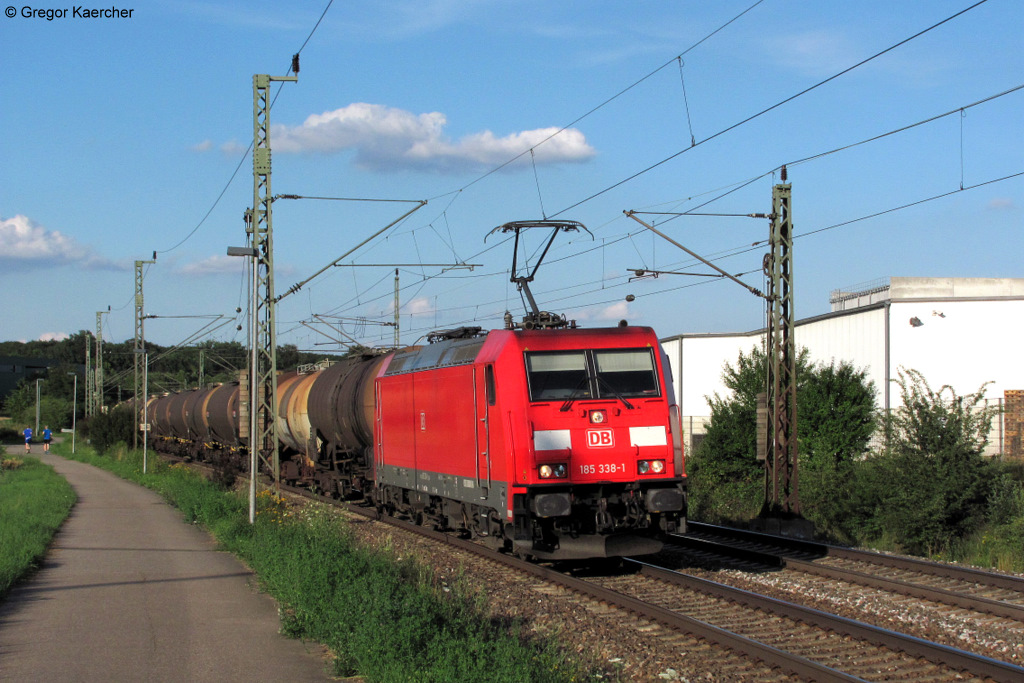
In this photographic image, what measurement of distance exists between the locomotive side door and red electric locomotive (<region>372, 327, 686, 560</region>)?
0.01 m

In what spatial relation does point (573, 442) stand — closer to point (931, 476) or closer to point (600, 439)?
point (600, 439)

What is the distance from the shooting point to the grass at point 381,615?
7129mm

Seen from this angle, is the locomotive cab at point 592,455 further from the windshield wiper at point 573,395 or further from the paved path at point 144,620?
the paved path at point 144,620

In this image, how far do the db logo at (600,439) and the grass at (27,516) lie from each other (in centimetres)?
725

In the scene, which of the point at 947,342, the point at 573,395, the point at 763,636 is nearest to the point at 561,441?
the point at 573,395

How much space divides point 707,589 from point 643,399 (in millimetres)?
2669

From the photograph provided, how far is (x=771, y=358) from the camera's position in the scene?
20500mm

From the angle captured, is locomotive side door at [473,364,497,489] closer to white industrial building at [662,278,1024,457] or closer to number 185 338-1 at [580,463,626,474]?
number 185 338-1 at [580,463,626,474]

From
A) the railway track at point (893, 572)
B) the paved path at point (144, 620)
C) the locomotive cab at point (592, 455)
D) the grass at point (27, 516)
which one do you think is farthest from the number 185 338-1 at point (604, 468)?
the grass at point (27, 516)

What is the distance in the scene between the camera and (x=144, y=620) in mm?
9789

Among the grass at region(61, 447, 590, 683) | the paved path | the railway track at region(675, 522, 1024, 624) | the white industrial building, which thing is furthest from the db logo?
the white industrial building

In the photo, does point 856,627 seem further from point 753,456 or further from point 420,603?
point 753,456

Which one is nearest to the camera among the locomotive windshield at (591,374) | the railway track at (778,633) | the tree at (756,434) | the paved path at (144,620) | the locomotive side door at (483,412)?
the paved path at (144,620)

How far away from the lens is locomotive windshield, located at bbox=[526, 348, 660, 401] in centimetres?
1275
